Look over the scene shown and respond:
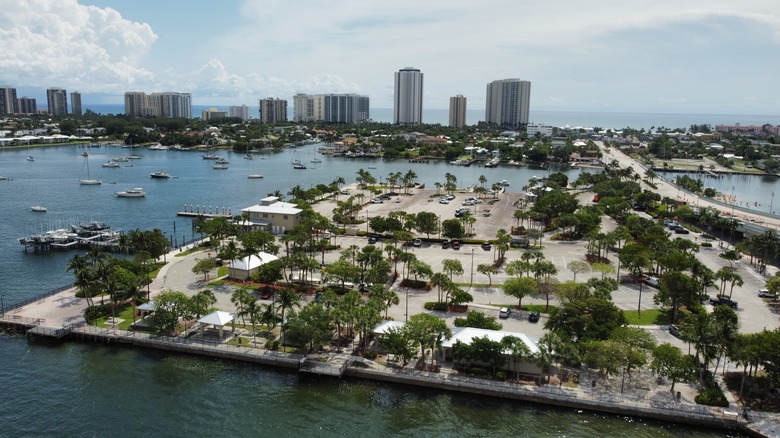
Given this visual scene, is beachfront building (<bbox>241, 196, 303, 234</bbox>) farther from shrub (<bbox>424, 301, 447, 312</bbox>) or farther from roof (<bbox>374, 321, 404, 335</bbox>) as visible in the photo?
roof (<bbox>374, 321, 404, 335</bbox>)

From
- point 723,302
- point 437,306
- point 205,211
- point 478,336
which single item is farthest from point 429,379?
point 205,211

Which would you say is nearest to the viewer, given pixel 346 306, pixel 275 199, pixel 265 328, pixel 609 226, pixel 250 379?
pixel 250 379

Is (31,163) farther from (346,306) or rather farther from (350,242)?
(346,306)

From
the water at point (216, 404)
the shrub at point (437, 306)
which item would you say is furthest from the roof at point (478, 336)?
the shrub at point (437, 306)

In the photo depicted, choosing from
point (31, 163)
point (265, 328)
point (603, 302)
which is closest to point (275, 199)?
point (265, 328)

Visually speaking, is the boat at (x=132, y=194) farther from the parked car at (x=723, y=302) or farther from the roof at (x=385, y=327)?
the parked car at (x=723, y=302)
